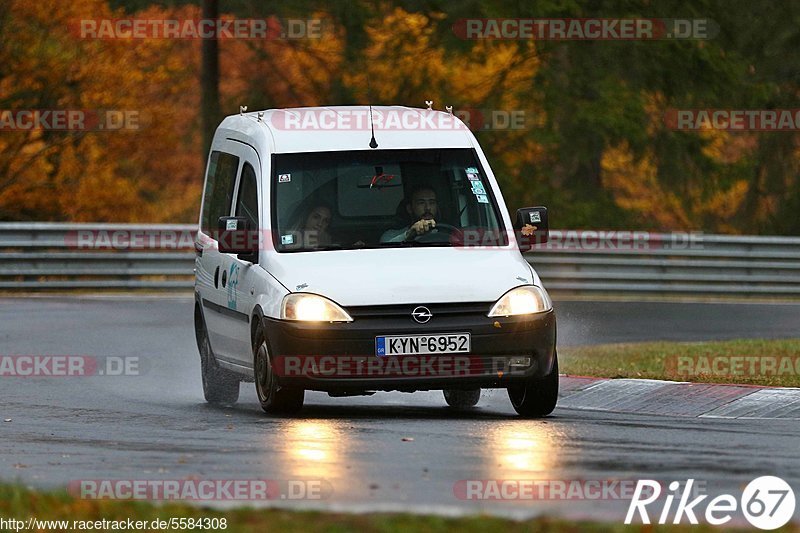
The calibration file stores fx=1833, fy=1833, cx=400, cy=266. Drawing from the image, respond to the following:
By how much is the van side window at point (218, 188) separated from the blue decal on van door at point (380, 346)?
271cm

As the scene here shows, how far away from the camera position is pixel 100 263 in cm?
2767

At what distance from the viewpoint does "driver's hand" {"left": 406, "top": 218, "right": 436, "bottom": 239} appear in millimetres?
12545

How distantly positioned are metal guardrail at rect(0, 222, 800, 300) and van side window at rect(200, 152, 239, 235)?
42.2 feet

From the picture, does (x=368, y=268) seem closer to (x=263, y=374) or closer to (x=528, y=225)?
(x=263, y=374)

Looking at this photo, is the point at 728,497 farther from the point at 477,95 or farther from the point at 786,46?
the point at 477,95

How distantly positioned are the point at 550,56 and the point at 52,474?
30536 mm

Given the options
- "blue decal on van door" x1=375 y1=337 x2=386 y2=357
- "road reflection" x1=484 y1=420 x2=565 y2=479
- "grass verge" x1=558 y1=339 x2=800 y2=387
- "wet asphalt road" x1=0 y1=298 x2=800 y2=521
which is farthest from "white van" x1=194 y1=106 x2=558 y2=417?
"grass verge" x1=558 y1=339 x2=800 y2=387

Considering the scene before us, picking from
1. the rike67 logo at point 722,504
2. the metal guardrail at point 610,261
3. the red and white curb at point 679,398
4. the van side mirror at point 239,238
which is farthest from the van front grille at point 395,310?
the metal guardrail at point 610,261

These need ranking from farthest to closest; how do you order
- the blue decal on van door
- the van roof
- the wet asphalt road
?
the van roof → the blue decal on van door → the wet asphalt road

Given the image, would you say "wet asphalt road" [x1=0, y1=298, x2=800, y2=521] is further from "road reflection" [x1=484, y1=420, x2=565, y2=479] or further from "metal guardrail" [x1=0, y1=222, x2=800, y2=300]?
"metal guardrail" [x1=0, y1=222, x2=800, y2=300]

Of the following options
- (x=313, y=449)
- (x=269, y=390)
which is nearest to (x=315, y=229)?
(x=269, y=390)

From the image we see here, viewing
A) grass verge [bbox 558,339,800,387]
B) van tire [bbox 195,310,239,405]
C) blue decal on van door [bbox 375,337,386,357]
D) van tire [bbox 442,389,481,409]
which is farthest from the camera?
grass verge [bbox 558,339,800,387]

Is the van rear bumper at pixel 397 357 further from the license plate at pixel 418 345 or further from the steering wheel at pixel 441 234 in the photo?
the steering wheel at pixel 441 234

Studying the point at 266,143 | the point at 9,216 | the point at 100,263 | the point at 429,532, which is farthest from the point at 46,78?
the point at 429,532
